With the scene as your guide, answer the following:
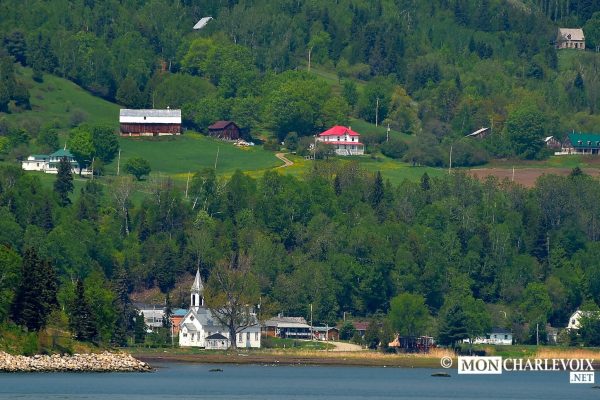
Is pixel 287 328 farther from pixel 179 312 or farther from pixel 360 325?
pixel 179 312

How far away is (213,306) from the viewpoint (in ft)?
509

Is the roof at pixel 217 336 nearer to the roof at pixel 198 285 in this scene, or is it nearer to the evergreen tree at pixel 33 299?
the roof at pixel 198 285

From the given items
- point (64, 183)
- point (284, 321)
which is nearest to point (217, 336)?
point (284, 321)

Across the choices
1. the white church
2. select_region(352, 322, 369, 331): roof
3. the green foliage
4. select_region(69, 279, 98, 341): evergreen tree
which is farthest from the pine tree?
select_region(69, 279, 98, 341): evergreen tree

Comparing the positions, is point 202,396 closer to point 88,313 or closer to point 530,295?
point 88,313

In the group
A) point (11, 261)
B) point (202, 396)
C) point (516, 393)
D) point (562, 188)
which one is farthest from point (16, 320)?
point (562, 188)

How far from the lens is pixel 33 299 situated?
11912 centimetres

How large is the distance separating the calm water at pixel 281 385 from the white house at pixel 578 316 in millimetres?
24218

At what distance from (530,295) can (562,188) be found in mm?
24837

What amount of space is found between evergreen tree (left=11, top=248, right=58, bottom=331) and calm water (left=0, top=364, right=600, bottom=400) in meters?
3.44

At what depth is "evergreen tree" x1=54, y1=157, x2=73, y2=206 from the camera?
617 feet

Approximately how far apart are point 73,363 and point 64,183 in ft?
231

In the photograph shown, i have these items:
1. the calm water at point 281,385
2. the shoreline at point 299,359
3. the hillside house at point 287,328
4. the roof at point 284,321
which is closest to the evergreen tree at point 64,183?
the roof at point 284,321

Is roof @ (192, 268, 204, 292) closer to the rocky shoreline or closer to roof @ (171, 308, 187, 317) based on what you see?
roof @ (171, 308, 187, 317)
